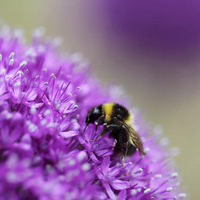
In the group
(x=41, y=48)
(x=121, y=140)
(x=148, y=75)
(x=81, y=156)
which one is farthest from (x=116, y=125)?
(x=148, y=75)

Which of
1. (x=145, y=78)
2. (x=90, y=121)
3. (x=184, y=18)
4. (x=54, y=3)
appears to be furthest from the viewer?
(x=54, y=3)

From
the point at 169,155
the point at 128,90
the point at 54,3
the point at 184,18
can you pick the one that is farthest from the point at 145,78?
the point at 169,155

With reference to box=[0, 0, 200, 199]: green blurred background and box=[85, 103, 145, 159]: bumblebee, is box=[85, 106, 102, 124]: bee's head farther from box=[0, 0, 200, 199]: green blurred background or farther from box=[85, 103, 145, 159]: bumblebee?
box=[0, 0, 200, 199]: green blurred background

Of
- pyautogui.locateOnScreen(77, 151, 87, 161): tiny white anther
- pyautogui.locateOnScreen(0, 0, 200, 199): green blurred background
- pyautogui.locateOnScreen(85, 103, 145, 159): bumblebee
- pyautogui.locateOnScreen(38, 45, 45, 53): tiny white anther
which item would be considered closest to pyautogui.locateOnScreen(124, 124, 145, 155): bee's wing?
pyautogui.locateOnScreen(85, 103, 145, 159): bumblebee

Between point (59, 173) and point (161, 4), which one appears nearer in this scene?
point (59, 173)

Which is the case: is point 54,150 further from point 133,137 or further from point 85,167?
point 133,137

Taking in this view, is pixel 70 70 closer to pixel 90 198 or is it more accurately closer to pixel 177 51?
pixel 90 198
